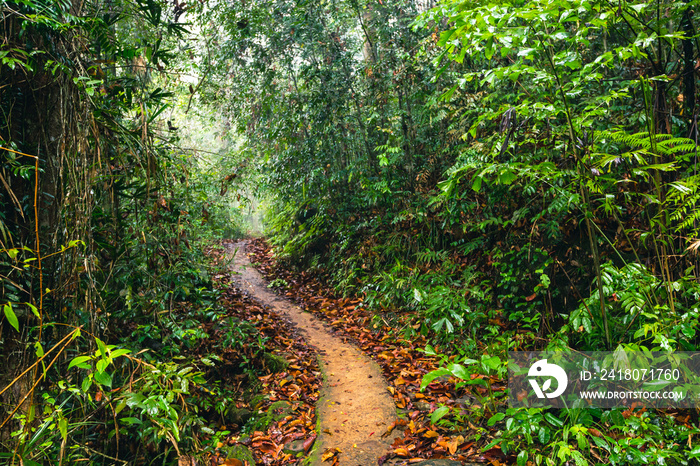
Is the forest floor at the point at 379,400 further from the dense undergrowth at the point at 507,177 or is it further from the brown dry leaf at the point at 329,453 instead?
the dense undergrowth at the point at 507,177

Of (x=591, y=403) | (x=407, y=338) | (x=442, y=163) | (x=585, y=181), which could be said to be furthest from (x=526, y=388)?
(x=442, y=163)

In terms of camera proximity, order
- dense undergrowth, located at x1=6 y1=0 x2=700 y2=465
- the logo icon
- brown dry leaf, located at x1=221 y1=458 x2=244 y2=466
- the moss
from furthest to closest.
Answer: the moss < brown dry leaf, located at x1=221 y1=458 x2=244 y2=466 < the logo icon < dense undergrowth, located at x1=6 y1=0 x2=700 y2=465

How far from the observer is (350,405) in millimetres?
4102

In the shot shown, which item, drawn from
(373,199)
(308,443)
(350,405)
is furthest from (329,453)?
(373,199)

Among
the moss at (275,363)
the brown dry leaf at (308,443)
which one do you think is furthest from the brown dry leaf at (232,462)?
the moss at (275,363)

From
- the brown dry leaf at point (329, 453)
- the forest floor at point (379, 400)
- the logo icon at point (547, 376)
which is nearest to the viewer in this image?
the logo icon at point (547, 376)

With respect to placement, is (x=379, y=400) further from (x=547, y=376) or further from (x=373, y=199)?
(x=373, y=199)

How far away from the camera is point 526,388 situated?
11.0ft

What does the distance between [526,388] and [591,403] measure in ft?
1.91

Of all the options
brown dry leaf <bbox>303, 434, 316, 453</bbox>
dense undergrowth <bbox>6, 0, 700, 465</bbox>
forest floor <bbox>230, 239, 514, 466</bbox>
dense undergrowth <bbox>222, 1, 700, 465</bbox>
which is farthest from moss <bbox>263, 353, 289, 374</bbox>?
dense undergrowth <bbox>222, 1, 700, 465</bbox>

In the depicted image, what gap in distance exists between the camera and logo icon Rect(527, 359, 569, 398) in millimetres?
2951

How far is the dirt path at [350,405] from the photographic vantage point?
3.35m

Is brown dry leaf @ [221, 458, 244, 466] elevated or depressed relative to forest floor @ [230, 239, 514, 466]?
depressed

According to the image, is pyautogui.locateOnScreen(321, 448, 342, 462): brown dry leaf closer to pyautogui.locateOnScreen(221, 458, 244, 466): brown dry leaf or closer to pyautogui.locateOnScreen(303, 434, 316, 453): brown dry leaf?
pyautogui.locateOnScreen(303, 434, 316, 453): brown dry leaf
